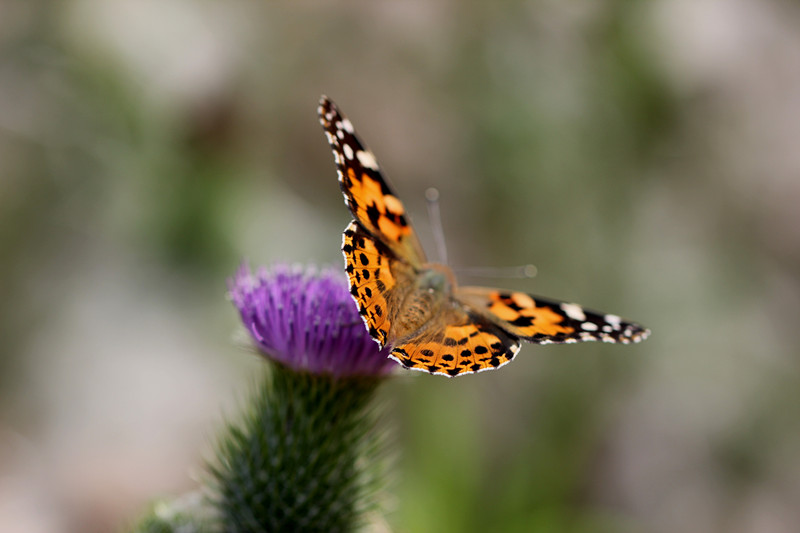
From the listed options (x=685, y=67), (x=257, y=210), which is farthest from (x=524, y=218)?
(x=257, y=210)

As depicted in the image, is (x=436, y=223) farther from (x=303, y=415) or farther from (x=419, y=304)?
(x=303, y=415)

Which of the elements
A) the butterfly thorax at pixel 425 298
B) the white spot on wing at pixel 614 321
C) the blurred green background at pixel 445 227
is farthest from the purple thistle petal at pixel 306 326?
the blurred green background at pixel 445 227

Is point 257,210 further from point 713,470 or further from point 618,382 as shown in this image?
point 713,470

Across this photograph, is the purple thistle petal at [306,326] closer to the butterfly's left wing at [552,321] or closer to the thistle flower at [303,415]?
the thistle flower at [303,415]

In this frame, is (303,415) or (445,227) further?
(445,227)

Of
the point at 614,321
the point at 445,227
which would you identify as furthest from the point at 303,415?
→ the point at 445,227

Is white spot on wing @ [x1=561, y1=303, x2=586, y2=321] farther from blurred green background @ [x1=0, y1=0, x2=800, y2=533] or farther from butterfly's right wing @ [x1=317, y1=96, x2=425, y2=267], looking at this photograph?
blurred green background @ [x1=0, y1=0, x2=800, y2=533]
